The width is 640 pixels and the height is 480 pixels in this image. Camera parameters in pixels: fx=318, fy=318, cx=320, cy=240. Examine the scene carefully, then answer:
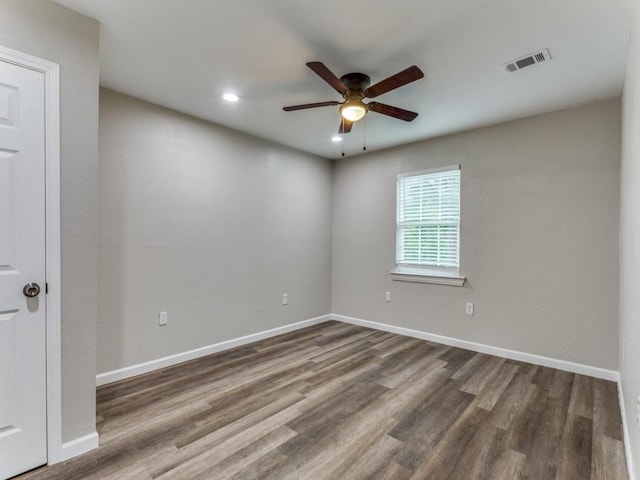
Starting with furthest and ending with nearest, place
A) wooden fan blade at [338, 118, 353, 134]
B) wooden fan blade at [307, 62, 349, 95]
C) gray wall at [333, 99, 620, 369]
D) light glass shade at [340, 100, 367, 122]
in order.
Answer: gray wall at [333, 99, 620, 369]
wooden fan blade at [338, 118, 353, 134]
light glass shade at [340, 100, 367, 122]
wooden fan blade at [307, 62, 349, 95]

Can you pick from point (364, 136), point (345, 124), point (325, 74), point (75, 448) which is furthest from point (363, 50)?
point (75, 448)

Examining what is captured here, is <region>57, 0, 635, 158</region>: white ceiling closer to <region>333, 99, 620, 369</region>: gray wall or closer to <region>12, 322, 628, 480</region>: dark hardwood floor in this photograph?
<region>333, 99, 620, 369</region>: gray wall

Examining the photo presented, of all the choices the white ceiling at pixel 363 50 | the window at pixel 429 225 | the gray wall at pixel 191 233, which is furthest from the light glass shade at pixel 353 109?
the window at pixel 429 225

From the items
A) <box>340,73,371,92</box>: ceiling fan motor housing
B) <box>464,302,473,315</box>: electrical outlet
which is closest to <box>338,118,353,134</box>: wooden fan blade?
<box>340,73,371,92</box>: ceiling fan motor housing

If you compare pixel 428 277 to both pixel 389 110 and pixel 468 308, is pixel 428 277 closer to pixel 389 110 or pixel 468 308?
pixel 468 308

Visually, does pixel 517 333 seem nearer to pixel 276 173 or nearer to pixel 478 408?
pixel 478 408

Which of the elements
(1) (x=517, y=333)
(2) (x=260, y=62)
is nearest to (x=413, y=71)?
(2) (x=260, y=62)

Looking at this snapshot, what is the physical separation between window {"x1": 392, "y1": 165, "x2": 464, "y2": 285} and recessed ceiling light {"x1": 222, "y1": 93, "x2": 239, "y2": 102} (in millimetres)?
2347

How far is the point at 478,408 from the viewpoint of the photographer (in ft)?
7.78

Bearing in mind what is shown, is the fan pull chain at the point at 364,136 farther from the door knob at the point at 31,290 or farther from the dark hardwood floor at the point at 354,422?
the door knob at the point at 31,290

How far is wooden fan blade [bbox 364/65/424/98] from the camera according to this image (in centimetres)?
192

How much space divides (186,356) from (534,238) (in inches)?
148

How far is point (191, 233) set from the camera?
3311 millimetres

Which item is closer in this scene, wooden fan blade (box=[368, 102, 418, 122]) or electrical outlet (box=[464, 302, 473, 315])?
wooden fan blade (box=[368, 102, 418, 122])
